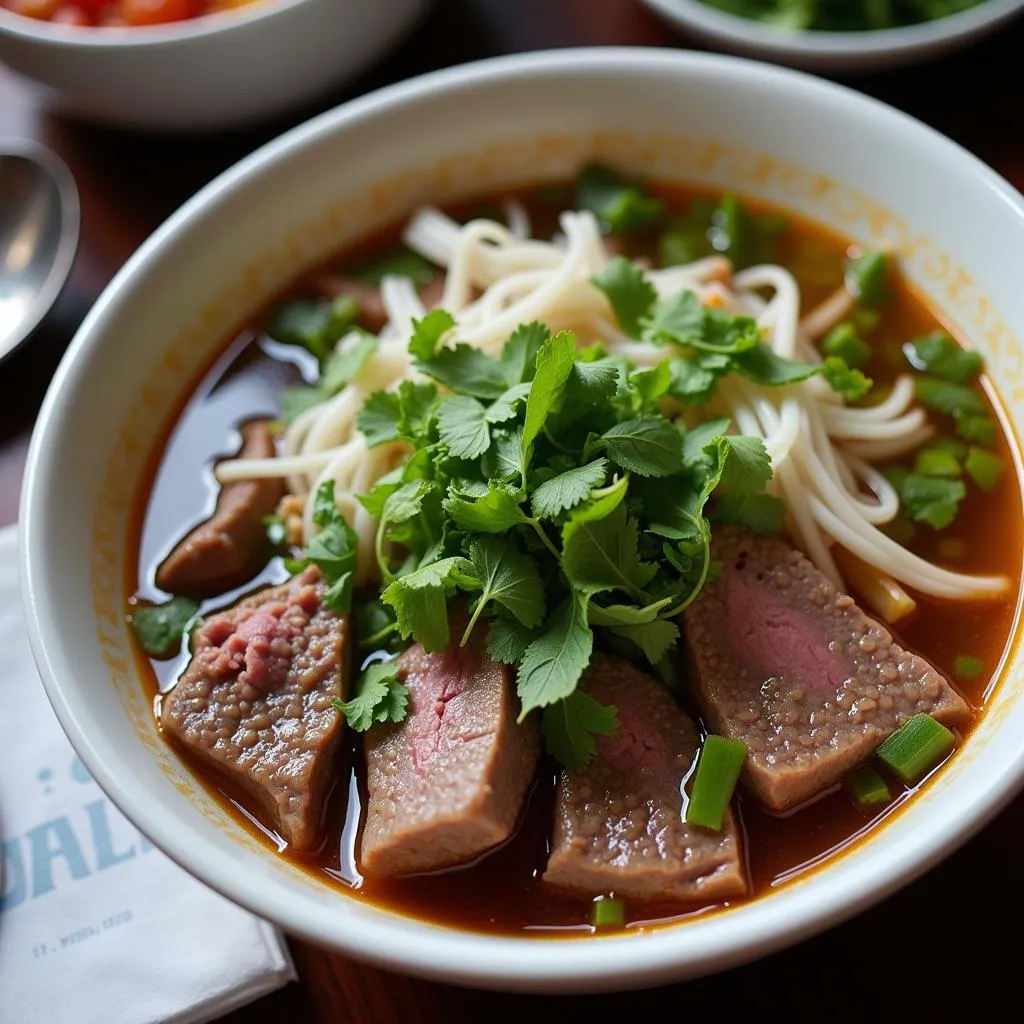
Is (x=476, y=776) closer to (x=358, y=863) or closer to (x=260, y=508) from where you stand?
(x=358, y=863)

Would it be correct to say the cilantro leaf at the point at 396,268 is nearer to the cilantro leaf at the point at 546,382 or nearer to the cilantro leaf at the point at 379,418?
the cilantro leaf at the point at 379,418

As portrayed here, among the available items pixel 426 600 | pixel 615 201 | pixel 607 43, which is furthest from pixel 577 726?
pixel 607 43

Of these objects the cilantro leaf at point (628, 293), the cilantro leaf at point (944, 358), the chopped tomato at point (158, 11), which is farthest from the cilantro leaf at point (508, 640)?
the chopped tomato at point (158, 11)

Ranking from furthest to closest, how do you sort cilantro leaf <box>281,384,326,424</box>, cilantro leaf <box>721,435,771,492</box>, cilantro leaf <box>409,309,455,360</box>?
cilantro leaf <box>281,384,326,424</box> → cilantro leaf <box>409,309,455,360</box> → cilantro leaf <box>721,435,771,492</box>

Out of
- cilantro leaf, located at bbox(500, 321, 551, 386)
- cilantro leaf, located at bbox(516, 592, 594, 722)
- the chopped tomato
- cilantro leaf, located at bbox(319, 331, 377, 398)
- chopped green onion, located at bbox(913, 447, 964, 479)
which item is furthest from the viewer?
the chopped tomato

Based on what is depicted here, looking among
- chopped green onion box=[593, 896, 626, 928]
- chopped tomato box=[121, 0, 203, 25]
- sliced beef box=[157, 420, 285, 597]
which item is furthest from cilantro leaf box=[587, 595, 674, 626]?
chopped tomato box=[121, 0, 203, 25]

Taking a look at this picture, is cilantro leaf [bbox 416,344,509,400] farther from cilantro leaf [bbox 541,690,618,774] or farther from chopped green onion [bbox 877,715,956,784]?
chopped green onion [bbox 877,715,956,784]
